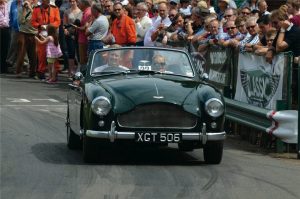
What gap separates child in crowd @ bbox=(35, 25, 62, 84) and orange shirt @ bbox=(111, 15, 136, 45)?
14.1 feet

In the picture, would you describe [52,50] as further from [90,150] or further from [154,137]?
[154,137]

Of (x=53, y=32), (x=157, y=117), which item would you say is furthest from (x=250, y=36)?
(x=53, y=32)

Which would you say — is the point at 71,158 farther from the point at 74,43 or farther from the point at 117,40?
the point at 74,43

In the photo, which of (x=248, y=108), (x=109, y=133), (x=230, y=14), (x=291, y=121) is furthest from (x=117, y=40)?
(x=109, y=133)

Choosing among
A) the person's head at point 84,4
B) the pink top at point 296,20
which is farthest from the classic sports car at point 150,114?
the person's head at point 84,4

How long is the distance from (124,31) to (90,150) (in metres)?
9.65

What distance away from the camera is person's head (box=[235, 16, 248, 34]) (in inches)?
676

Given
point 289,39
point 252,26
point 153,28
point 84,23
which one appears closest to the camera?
point 289,39

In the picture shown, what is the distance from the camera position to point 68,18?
83.8 ft

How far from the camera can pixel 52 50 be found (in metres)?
25.6

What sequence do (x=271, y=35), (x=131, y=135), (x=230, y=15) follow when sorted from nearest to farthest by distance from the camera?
(x=131, y=135)
(x=271, y=35)
(x=230, y=15)

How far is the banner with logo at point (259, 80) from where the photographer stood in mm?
13938

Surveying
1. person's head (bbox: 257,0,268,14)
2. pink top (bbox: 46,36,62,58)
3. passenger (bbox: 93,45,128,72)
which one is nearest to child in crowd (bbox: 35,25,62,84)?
pink top (bbox: 46,36,62,58)

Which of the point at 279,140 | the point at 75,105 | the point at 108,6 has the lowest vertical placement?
the point at 279,140
